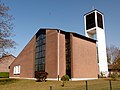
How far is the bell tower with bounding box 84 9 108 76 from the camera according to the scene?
117ft

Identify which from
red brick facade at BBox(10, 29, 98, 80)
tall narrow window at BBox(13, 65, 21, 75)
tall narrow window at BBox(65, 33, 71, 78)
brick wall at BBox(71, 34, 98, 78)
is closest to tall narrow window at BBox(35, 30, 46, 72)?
red brick facade at BBox(10, 29, 98, 80)

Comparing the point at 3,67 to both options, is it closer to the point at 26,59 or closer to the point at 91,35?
the point at 26,59

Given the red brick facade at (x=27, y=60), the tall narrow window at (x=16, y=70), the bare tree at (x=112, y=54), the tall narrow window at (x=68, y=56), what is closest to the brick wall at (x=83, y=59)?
the tall narrow window at (x=68, y=56)

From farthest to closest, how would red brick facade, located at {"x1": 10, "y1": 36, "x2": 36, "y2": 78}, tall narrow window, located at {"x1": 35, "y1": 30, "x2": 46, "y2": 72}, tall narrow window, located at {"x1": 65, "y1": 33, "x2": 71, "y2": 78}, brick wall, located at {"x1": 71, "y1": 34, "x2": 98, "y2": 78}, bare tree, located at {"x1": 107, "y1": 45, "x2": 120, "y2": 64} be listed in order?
bare tree, located at {"x1": 107, "y1": 45, "x2": 120, "y2": 64}
red brick facade, located at {"x1": 10, "y1": 36, "x2": 36, "y2": 78}
tall narrow window, located at {"x1": 35, "y1": 30, "x2": 46, "y2": 72}
tall narrow window, located at {"x1": 65, "y1": 33, "x2": 71, "y2": 78}
brick wall, located at {"x1": 71, "y1": 34, "x2": 98, "y2": 78}

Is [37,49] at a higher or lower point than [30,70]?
higher

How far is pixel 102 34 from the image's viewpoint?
1506 inches

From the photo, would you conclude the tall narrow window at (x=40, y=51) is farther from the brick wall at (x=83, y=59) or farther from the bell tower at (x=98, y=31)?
the bell tower at (x=98, y=31)

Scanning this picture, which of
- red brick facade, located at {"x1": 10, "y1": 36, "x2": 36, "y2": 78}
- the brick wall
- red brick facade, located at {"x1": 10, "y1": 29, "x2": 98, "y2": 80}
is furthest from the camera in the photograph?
red brick facade, located at {"x1": 10, "y1": 36, "x2": 36, "y2": 78}

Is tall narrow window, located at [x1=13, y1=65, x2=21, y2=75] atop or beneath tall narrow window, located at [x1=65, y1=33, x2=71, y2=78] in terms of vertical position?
beneath

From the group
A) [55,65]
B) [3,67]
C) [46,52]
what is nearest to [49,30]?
[46,52]

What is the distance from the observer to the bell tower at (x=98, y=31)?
3556 cm

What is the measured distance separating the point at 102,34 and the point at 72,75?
17.9 metres

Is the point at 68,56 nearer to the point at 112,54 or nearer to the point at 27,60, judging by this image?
the point at 27,60

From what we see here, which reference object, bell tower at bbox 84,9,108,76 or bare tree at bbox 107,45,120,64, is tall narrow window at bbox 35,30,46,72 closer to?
bell tower at bbox 84,9,108,76
